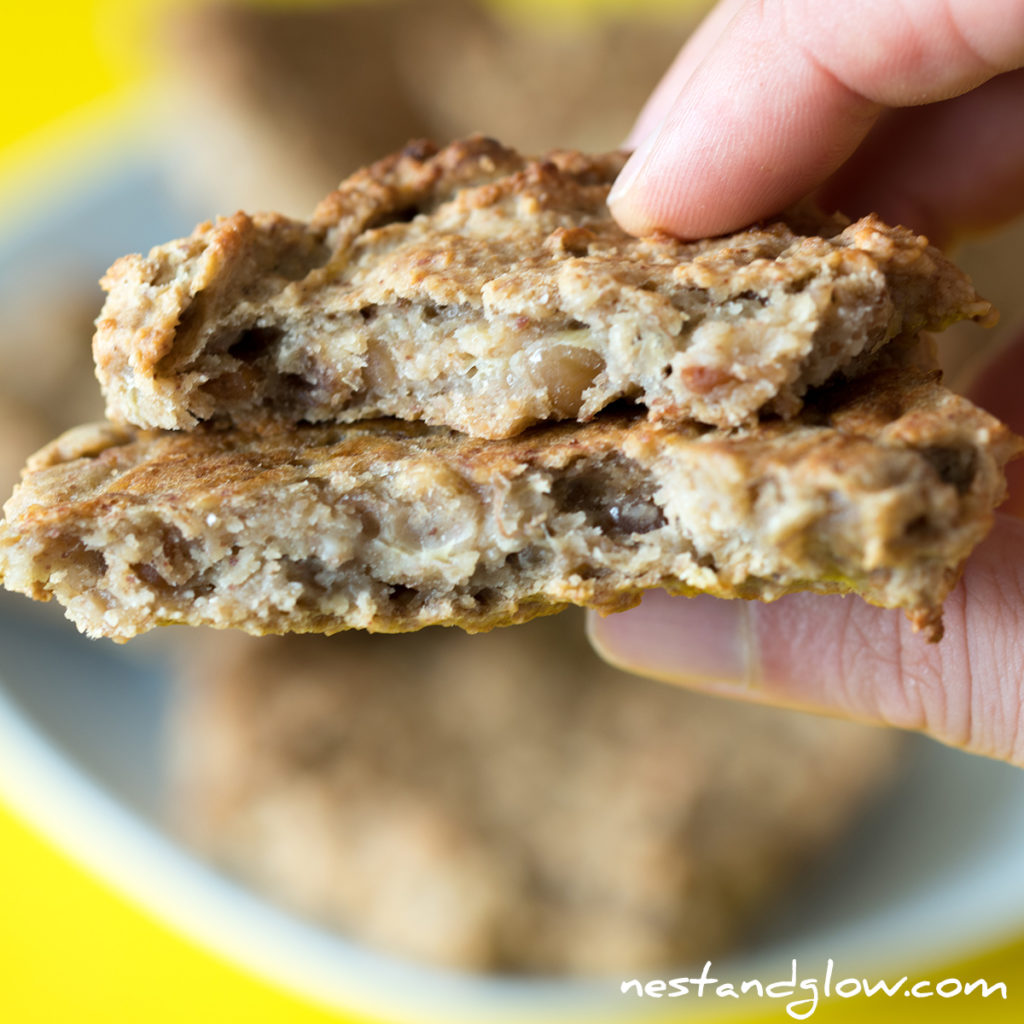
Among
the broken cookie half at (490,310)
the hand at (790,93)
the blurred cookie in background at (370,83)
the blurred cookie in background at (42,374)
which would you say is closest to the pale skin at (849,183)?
the hand at (790,93)

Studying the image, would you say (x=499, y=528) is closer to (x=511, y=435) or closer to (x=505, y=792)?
(x=511, y=435)

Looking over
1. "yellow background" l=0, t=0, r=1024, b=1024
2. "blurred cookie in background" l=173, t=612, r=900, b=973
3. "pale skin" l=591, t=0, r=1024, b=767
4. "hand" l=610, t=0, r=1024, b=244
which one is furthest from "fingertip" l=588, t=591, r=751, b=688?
"yellow background" l=0, t=0, r=1024, b=1024

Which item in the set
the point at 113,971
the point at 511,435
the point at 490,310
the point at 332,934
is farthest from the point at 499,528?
the point at 113,971

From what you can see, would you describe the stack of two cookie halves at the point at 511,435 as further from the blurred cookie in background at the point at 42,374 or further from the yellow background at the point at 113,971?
the yellow background at the point at 113,971

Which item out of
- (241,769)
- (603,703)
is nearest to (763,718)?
(603,703)

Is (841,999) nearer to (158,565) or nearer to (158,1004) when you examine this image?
(158,1004)

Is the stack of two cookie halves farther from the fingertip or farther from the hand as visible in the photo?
the fingertip
